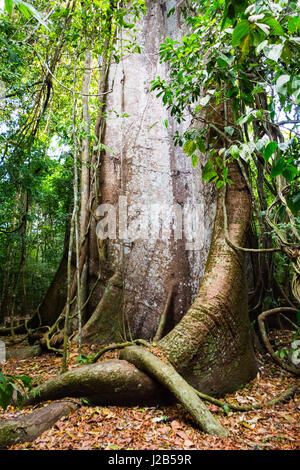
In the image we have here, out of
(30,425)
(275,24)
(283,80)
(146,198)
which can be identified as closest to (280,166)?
(283,80)

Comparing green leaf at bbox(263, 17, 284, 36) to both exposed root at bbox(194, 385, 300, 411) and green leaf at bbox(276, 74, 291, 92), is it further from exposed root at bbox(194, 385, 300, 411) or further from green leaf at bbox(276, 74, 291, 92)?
exposed root at bbox(194, 385, 300, 411)

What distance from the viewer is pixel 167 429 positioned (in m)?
1.72

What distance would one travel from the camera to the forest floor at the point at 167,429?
5.11 ft

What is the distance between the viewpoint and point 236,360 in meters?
2.31

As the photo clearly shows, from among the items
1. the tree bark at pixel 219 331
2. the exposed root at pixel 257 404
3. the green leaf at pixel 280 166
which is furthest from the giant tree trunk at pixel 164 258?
the green leaf at pixel 280 166

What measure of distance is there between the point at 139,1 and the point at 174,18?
4.20 feet

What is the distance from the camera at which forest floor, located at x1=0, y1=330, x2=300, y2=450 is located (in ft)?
5.11

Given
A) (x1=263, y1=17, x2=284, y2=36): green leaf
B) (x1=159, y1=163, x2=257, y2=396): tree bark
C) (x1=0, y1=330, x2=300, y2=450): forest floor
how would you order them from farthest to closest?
1. (x1=159, y1=163, x2=257, y2=396): tree bark
2. (x1=0, y1=330, x2=300, y2=450): forest floor
3. (x1=263, y1=17, x2=284, y2=36): green leaf

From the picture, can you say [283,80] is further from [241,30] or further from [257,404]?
[257,404]

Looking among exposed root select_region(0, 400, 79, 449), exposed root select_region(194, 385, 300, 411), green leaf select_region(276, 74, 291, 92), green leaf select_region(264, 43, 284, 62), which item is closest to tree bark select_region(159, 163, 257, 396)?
exposed root select_region(194, 385, 300, 411)

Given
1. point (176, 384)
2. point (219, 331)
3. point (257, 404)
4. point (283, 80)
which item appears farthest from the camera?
point (219, 331)

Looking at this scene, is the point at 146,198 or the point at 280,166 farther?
the point at 146,198

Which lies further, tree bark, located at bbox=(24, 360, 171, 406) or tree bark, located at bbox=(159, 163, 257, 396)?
tree bark, located at bbox=(159, 163, 257, 396)
